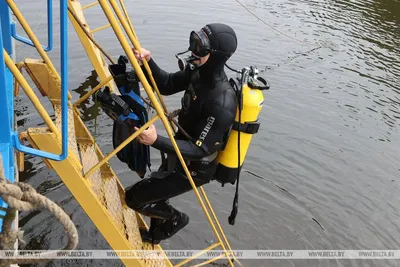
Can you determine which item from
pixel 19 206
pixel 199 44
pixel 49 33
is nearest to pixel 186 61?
pixel 199 44

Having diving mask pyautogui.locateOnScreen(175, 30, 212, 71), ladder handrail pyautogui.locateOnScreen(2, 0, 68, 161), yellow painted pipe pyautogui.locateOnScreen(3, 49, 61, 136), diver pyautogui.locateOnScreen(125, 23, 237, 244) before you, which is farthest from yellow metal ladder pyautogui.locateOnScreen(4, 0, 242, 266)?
diving mask pyautogui.locateOnScreen(175, 30, 212, 71)

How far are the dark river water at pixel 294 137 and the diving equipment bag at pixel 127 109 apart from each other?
7.06ft

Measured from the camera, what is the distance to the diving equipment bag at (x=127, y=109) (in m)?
3.49

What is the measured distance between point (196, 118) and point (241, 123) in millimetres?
478

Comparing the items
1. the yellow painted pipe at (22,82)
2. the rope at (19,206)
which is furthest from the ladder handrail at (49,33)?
the rope at (19,206)

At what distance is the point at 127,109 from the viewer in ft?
11.6

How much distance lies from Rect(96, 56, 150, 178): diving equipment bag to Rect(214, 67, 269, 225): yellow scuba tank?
34.9 inches

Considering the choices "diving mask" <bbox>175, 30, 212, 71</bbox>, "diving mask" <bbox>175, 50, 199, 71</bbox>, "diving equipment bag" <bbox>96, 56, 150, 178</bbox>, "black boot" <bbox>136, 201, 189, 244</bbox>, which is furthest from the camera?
"black boot" <bbox>136, 201, 189, 244</bbox>

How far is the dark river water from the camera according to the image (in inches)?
254

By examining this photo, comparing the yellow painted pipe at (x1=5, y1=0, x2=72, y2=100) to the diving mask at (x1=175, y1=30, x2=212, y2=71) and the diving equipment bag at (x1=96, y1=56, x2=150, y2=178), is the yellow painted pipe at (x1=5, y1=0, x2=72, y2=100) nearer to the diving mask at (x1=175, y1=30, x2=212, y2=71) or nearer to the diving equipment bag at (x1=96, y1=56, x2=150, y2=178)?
the diving equipment bag at (x1=96, y1=56, x2=150, y2=178)

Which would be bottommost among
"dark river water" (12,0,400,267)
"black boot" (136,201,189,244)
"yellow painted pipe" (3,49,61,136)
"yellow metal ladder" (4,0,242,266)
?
"dark river water" (12,0,400,267)

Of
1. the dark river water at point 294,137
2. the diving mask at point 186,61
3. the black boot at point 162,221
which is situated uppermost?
the diving mask at point 186,61

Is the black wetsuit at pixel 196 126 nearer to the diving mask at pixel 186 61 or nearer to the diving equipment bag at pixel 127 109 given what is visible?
the diving mask at pixel 186 61

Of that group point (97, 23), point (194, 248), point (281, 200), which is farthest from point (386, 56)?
point (194, 248)
